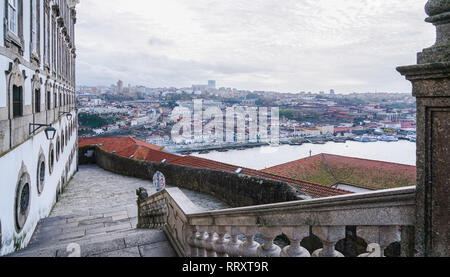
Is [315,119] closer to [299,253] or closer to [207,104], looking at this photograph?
[207,104]

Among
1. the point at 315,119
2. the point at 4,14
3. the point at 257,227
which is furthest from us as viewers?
the point at 315,119

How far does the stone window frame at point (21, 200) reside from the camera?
575cm

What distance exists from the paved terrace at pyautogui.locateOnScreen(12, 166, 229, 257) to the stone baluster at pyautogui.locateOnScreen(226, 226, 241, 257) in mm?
1573

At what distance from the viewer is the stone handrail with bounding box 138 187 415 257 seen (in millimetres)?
1824

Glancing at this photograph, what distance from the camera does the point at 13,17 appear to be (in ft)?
18.8

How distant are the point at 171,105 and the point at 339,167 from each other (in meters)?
73.2

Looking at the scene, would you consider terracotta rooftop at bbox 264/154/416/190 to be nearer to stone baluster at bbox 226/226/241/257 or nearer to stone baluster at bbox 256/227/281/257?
stone baluster at bbox 226/226/241/257

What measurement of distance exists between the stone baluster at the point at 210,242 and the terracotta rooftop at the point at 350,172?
33.7 feet

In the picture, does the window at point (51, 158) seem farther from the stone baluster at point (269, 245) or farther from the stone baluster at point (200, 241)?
the stone baluster at point (269, 245)

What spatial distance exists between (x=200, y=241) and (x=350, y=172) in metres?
12.4

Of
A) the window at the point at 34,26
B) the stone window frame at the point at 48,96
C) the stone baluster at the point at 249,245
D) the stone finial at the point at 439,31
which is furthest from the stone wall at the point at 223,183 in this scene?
the window at the point at 34,26
